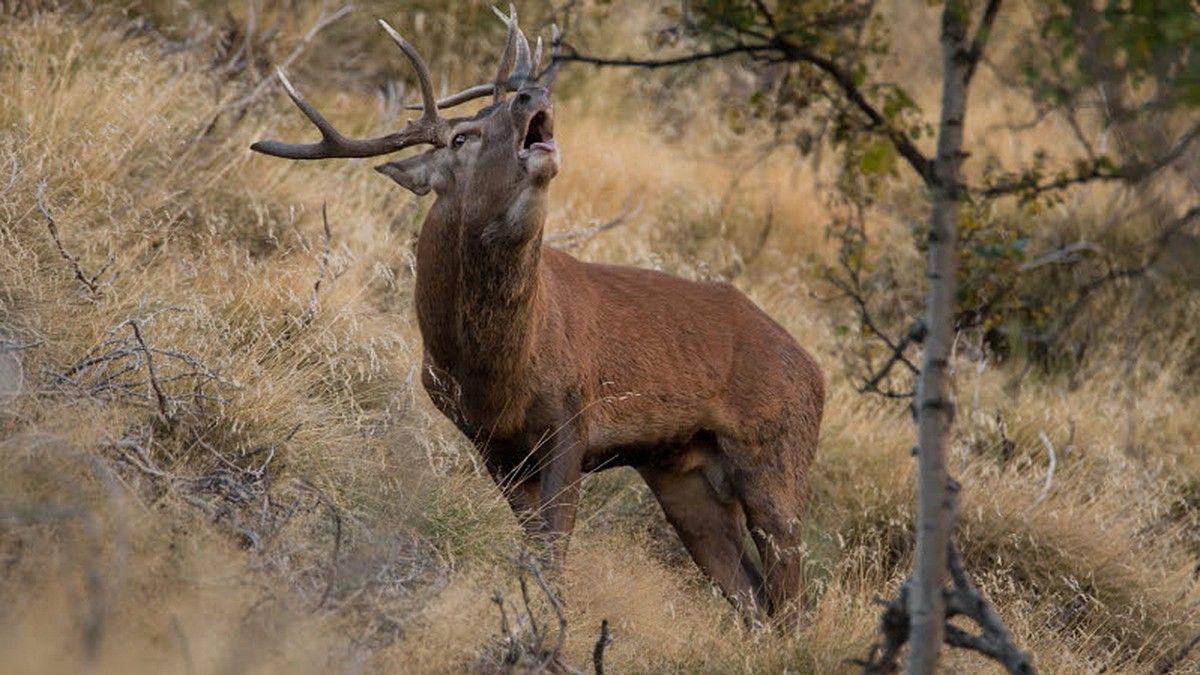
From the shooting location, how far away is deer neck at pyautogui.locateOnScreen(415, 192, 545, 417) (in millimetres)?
6660

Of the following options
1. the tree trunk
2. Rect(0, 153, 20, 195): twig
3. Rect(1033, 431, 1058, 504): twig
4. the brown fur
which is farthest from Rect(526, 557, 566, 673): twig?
Rect(1033, 431, 1058, 504): twig

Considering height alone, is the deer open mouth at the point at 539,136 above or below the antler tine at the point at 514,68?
below

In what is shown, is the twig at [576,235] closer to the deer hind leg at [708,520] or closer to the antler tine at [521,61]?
the deer hind leg at [708,520]

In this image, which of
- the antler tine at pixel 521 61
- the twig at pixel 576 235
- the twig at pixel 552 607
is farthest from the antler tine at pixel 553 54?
the twig at pixel 576 235

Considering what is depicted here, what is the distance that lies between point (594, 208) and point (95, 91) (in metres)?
3.64

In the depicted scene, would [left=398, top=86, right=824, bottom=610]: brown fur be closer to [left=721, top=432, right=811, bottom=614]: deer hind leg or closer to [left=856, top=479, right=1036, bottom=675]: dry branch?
[left=721, top=432, right=811, bottom=614]: deer hind leg

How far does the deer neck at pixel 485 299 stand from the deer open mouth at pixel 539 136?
19cm

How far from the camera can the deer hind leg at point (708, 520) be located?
7719 mm

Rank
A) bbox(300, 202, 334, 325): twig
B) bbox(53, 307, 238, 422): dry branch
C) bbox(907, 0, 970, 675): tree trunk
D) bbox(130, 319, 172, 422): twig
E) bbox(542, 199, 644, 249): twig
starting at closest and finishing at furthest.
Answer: bbox(907, 0, 970, 675): tree trunk, bbox(130, 319, 172, 422): twig, bbox(53, 307, 238, 422): dry branch, bbox(300, 202, 334, 325): twig, bbox(542, 199, 644, 249): twig

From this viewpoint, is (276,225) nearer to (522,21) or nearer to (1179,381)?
(522,21)

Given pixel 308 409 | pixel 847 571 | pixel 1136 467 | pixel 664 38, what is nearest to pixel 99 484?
pixel 308 409

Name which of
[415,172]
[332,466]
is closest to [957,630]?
[332,466]

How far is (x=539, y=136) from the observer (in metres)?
6.84

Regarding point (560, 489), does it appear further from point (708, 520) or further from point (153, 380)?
point (153, 380)
